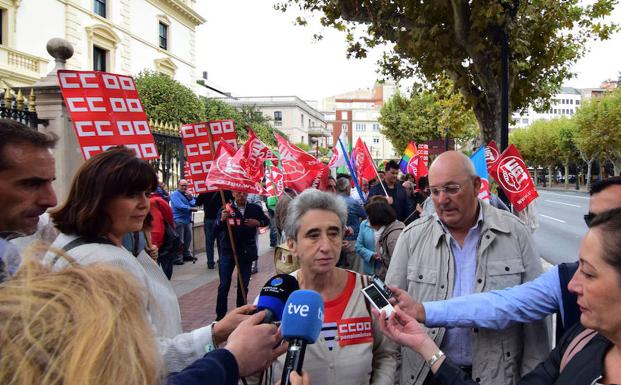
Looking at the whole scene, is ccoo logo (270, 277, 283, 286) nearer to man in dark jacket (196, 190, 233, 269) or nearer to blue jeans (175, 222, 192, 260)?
man in dark jacket (196, 190, 233, 269)

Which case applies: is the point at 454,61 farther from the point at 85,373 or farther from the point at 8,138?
the point at 85,373

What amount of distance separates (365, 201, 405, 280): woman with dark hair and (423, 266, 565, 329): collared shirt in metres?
2.67

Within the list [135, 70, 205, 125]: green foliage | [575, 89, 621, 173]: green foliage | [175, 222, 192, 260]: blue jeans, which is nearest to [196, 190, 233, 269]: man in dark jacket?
[175, 222, 192, 260]: blue jeans

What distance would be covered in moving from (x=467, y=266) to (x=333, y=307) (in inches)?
33.2

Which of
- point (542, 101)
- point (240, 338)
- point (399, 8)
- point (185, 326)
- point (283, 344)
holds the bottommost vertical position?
point (185, 326)

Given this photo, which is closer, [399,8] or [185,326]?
[185,326]

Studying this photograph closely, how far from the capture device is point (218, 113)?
3656 cm

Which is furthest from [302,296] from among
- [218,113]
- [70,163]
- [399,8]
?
[218,113]

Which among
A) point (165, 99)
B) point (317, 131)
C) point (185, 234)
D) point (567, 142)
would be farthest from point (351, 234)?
point (317, 131)

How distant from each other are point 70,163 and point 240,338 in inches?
273

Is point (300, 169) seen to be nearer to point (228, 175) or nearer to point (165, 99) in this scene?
point (228, 175)

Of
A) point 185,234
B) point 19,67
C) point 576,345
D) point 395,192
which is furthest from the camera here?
point 19,67

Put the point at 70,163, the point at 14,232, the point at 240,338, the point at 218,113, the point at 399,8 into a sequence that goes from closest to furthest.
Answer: the point at 240,338
the point at 14,232
the point at 70,163
the point at 399,8
the point at 218,113

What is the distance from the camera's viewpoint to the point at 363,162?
33.3 feet
